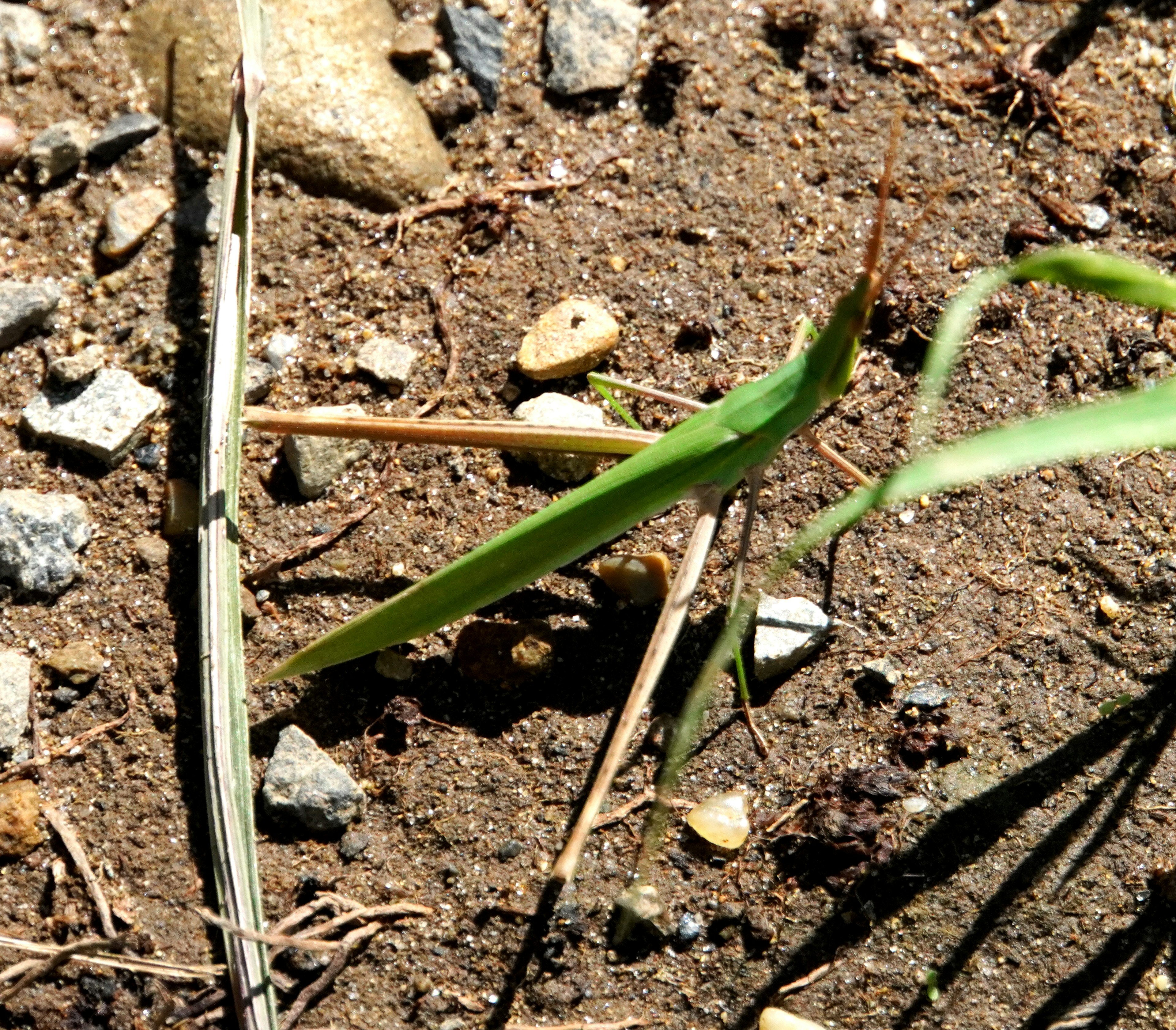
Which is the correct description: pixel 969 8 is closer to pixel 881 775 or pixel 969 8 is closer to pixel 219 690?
pixel 881 775

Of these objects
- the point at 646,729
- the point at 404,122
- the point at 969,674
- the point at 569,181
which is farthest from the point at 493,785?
the point at 404,122

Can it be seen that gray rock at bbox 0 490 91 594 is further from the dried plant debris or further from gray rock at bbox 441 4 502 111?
the dried plant debris

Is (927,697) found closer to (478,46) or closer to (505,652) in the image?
(505,652)

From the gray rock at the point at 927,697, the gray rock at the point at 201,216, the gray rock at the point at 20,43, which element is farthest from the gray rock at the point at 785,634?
the gray rock at the point at 20,43

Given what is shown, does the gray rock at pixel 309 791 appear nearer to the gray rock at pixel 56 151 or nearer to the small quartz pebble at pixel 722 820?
the small quartz pebble at pixel 722 820

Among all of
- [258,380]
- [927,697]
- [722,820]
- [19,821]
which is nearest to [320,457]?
[258,380]

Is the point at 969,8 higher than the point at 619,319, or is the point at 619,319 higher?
the point at 969,8

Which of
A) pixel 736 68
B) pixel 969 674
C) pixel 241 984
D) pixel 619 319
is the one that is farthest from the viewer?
pixel 736 68
